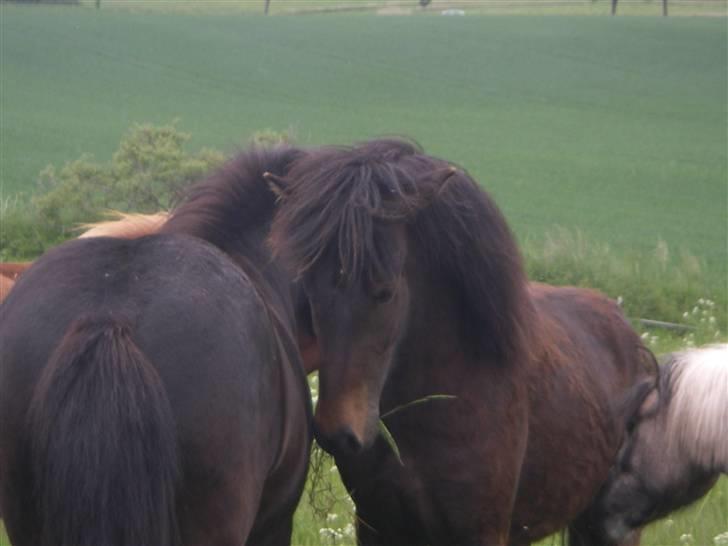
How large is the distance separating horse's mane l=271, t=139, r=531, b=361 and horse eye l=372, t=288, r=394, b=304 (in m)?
0.04

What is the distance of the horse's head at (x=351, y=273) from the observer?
3604mm

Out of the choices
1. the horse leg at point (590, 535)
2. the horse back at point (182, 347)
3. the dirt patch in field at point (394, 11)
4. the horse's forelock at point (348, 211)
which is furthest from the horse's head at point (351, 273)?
the dirt patch in field at point (394, 11)

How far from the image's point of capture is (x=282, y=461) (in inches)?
137

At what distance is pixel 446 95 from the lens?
48.0 metres

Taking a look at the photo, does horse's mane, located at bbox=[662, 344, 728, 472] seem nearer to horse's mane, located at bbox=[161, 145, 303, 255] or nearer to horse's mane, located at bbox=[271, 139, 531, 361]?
horse's mane, located at bbox=[271, 139, 531, 361]

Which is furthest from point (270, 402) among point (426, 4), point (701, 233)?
point (426, 4)

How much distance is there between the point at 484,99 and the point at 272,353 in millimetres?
45281

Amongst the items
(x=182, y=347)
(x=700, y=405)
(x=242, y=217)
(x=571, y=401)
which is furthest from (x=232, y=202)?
(x=700, y=405)

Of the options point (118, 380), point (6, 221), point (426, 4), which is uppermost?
point (118, 380)

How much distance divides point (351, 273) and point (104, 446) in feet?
3.64

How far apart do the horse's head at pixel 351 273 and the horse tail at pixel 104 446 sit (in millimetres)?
839

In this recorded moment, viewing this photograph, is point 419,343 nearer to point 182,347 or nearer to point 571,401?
point 571,401

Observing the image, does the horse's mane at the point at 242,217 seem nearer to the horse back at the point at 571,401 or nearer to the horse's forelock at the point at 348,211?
the horse's forelock at the point at 348,211

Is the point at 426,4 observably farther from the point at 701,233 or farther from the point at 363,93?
the point at 701,233
